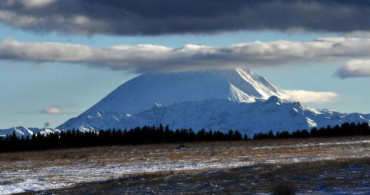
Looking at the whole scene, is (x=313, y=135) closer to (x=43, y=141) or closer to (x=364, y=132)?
(x=364, y=132)

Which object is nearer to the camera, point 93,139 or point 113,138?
point 93,139

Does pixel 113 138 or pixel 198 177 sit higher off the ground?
pixel 113 138

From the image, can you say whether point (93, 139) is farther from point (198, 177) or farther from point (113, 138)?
point (198, 177)

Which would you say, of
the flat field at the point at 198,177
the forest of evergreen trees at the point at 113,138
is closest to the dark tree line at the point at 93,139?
the forest of evergreen trees at the point at 113,138

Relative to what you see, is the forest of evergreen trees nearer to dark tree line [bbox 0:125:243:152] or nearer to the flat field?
dark tree line [bbox 0:125:243:152]

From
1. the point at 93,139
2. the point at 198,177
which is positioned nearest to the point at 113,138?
the point at 93,139

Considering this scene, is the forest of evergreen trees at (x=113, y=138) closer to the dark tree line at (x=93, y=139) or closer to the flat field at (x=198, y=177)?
the dark tree line at (x=93, y=139)

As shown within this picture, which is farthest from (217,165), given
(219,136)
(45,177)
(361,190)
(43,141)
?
(219,136)

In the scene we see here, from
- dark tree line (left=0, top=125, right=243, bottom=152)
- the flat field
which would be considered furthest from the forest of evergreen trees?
the flat field

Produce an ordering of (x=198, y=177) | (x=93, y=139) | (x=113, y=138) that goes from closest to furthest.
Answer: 1. (x=198, y=177)
2. (x=93, y=139)
3. (x=113, y=138)

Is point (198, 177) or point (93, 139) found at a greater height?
point (93, 139)

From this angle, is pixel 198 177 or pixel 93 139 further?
pixel 93 139

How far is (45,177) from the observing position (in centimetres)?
5875

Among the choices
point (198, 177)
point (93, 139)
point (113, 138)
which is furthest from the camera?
point (113, 138)
